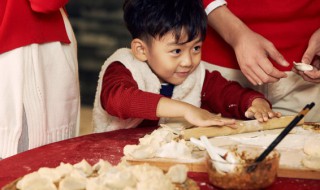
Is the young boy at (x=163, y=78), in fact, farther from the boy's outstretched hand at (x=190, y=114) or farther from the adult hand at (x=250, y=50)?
the adult hand at (x=250, y=50)

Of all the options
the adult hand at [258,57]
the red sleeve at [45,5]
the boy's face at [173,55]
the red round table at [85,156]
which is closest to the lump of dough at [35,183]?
the red round table at [85,156]

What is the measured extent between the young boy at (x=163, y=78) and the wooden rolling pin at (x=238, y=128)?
32mm

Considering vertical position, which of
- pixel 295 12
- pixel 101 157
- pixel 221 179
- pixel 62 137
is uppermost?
pixel 295 12

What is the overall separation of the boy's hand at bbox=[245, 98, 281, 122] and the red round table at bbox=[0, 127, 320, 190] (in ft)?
1.24

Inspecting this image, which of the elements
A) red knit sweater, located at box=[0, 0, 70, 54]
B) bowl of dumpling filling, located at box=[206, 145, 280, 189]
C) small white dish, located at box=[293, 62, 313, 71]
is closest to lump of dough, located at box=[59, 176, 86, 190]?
bowl of dumpling filling, located at box=[206, 145, 280, 189]

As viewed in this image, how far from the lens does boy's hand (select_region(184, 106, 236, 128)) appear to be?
1.89 m

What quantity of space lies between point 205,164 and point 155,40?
0.74 meters

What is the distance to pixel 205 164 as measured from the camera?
5.12 feet

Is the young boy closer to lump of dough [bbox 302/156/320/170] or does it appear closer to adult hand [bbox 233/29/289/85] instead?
adult hand [bbox 233/29/289/85]

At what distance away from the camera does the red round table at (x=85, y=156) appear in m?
1.50

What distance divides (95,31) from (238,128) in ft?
12.8

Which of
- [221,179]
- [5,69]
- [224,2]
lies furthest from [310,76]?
[5,69]

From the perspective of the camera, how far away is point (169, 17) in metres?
2.13

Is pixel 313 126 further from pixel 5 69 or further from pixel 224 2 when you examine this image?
pixel 5 69
